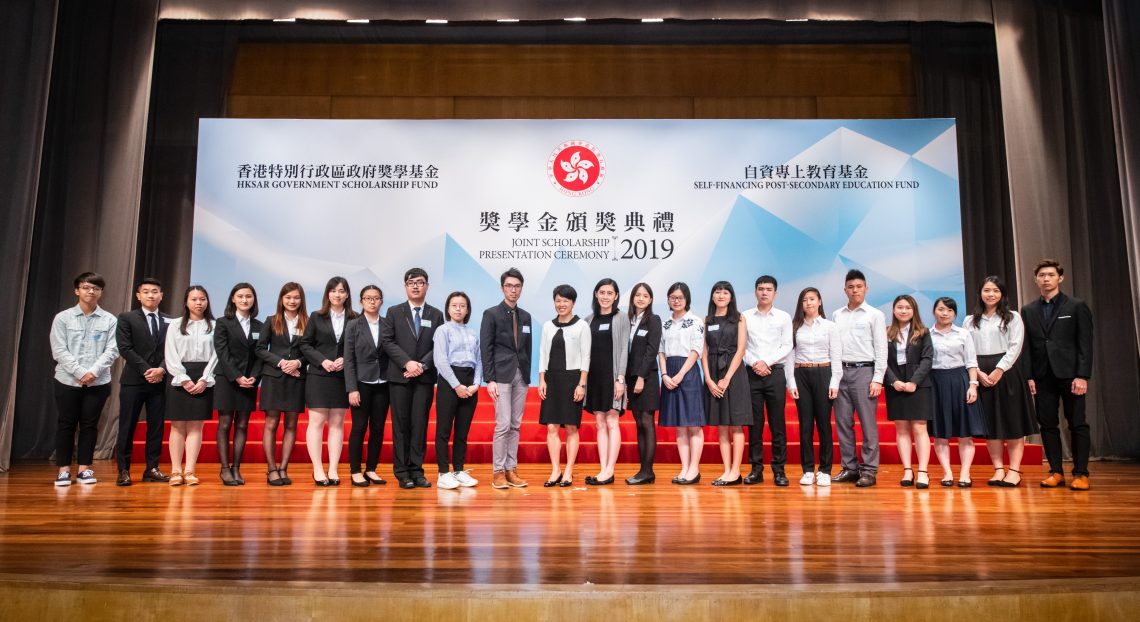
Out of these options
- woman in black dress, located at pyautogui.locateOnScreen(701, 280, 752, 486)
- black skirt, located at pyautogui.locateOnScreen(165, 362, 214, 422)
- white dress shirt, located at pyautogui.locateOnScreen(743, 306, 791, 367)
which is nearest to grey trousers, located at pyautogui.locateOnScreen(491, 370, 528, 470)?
woman in black dress, located at pyautogui.locateOnScreen(701, 280, 752, 486)

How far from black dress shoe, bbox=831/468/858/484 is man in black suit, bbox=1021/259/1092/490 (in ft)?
3.61

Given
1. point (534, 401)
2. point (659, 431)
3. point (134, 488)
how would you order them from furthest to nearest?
point (534, 401) → point (659, 431) → point (134, 488)

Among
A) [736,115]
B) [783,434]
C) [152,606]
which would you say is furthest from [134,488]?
[736,115]

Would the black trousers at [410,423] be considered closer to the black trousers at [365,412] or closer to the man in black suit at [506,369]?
the black trousers at [365,412]

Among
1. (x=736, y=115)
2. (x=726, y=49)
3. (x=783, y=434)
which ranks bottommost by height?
(x=783, y=434)

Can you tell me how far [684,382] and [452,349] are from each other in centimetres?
146

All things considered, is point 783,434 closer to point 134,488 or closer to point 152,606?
point 152,606

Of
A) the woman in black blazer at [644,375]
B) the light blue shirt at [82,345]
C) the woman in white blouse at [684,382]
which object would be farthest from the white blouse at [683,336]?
the light blue shirt at [82,345]

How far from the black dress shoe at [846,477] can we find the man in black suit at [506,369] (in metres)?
1.98

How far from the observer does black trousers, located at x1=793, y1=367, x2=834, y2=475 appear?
461 centimetres

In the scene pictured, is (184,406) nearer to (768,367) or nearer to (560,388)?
(560,388)

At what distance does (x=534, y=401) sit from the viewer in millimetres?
6977

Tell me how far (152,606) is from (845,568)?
191 centimetres

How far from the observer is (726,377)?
457 cm
